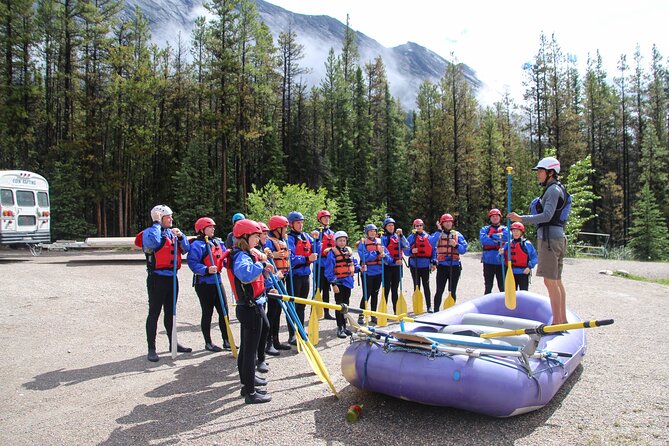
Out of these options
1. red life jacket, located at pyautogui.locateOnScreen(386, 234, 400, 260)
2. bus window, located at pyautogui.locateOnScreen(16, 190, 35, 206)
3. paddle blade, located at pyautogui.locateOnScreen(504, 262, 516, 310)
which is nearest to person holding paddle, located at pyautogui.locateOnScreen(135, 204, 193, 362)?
red life jacket, located at pyautogui.locateOnScreen(386, 234, 400, 260)

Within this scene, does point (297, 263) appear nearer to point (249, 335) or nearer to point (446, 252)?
point (249, 335)

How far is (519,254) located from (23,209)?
19.7 meters

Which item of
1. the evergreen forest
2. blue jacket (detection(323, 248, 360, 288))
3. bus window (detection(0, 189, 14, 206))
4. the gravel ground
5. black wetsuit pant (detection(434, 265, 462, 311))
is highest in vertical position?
the evergreen forest

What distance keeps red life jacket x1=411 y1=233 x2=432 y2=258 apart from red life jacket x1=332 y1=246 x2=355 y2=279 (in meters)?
2.26

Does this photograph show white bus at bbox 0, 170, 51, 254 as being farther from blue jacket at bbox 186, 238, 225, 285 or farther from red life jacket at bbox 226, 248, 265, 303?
red life jacket at bbox 226, 248, 265, 303

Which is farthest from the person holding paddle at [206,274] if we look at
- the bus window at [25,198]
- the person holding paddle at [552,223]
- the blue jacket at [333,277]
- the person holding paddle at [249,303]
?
the bus window at [25,198]

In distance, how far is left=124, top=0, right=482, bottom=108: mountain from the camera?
10406 centimetres

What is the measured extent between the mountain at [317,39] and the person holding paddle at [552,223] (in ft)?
262

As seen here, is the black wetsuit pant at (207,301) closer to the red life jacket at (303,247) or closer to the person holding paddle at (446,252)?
the red life jacket at (303,247)

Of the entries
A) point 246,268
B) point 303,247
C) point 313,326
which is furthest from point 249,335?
point 303,247

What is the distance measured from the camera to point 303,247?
7637mm

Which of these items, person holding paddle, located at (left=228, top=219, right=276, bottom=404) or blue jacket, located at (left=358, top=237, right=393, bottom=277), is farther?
blue jacket, located at (left=358, top=237, right=393, bottom=277)

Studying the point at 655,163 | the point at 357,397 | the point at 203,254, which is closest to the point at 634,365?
the point at 357,397

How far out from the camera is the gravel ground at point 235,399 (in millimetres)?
4176
